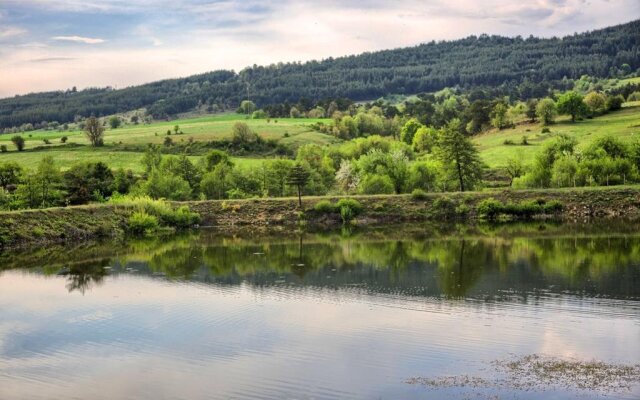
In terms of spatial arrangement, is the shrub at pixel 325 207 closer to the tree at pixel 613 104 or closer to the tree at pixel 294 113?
the tree at pixel 613 104

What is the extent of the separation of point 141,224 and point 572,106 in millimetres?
75789

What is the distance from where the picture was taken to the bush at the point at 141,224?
82.1 m

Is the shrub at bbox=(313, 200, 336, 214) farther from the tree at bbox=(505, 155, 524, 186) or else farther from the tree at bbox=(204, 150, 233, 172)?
the tree at bbox=(505, 155, 524, 186)

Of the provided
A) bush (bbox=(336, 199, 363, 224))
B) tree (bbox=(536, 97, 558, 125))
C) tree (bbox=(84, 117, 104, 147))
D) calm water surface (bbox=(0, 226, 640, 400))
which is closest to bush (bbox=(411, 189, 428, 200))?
bush (bbox=(336, 199, 363, 224))

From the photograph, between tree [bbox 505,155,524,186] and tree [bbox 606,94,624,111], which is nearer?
tree [bbox 505,155,524,186]

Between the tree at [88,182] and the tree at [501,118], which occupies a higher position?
the tree at [501,118]

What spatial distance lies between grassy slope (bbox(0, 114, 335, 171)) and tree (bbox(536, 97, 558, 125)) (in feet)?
137

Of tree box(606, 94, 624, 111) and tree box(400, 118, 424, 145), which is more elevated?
tree box(606, 94, 624, 111)

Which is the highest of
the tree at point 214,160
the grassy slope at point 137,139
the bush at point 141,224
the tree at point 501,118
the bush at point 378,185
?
the tree at point 501,118

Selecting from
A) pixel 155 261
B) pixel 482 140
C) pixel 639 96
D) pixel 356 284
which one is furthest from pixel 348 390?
pixel 639 96

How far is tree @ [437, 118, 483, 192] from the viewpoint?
89750 mm

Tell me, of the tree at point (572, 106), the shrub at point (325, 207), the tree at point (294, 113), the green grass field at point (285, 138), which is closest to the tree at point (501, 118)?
the green grass field at point (285, 138)

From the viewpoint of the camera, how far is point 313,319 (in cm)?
3641

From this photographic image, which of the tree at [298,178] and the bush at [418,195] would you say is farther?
the tree at [298,178]
